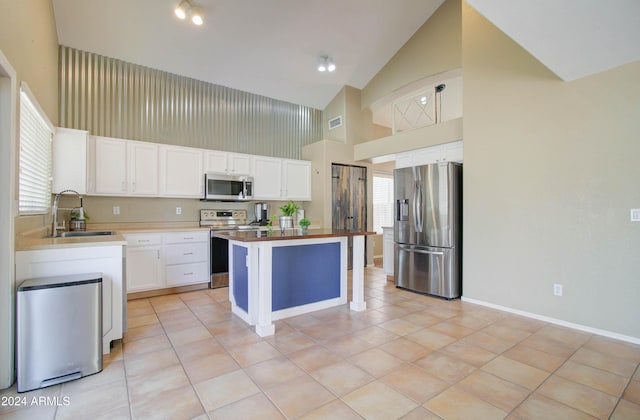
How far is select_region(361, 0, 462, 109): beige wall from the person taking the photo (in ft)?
14.6

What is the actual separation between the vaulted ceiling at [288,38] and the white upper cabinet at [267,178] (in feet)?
4.36

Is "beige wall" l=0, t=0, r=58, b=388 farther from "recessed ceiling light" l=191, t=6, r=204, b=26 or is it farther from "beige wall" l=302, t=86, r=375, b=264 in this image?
"beige wall" l=302, t=86, r=375, b=264

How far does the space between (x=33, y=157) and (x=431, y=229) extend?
449 cm

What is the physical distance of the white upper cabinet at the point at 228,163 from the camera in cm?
493

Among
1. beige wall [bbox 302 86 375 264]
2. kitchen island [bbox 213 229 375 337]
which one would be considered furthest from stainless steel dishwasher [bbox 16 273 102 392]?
beige wall [bbox 302 86 375 264]

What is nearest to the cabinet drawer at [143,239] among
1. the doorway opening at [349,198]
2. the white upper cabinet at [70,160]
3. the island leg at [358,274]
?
the white upper cabinet at [70,160]

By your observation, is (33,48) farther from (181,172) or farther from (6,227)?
(181,172)

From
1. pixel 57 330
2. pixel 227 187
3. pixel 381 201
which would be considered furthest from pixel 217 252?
pixel 381 201

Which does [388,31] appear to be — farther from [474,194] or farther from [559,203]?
[559,203]

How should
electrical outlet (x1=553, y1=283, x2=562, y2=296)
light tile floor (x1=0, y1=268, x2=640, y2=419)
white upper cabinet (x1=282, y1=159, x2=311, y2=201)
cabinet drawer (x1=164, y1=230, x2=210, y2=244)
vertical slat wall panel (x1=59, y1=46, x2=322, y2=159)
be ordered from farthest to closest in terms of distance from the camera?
white upper cabinet (x1=282, y1=159, x2=311, y2=201) → cabinet drawer (x1=164, y1=230, x2=210, y2=244) → vertical slat wall panel (x1=59, y1=46, x2=322, y2=159) → electrical outlet (x1=553, y1=283, x2=562, y2=296) → light tile floor (x1=0, y1=268, x2=640, y2=419)

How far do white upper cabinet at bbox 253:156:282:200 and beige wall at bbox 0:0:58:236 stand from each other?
277 cm

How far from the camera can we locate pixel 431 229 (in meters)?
4.18

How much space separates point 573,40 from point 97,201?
559cm

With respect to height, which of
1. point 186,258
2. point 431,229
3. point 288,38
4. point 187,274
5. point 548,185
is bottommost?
point 187,274
